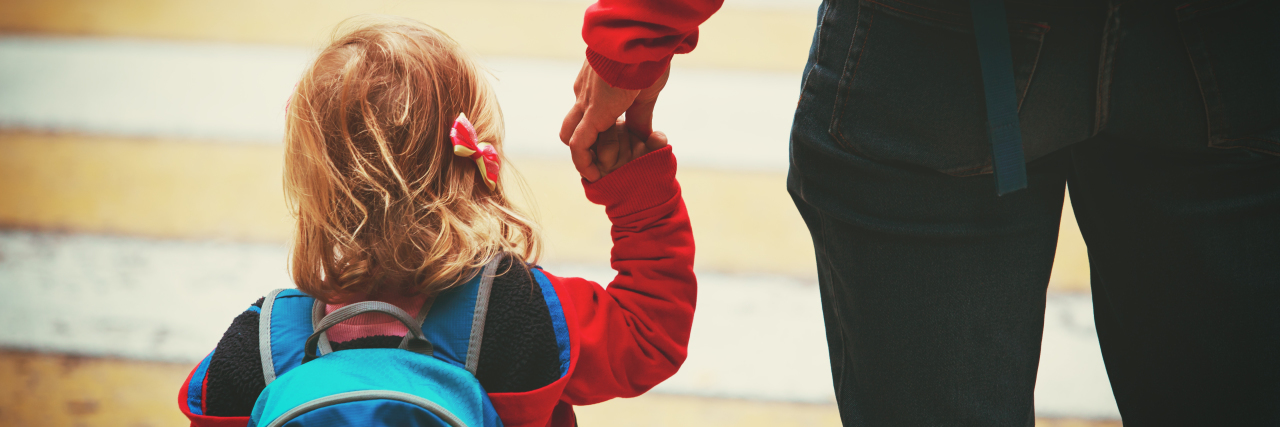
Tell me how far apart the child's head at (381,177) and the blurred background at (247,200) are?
29 centimetres

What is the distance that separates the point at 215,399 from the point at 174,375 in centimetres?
91

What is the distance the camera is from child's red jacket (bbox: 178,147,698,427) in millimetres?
861

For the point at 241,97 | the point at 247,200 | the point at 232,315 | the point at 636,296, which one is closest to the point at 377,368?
the point at 636,296

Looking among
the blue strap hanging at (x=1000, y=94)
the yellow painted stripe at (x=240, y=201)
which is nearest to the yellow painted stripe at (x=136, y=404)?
the yellow painted stripe at (x=240, y=201)

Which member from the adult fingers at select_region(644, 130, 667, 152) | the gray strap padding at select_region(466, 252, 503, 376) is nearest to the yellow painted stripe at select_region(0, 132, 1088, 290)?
the adult fingers at select_region(644, 130, 667, 152)

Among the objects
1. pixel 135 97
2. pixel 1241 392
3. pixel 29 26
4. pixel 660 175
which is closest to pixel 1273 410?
pixel 1241 392

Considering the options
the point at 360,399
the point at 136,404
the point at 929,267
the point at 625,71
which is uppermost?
the point at 625,71

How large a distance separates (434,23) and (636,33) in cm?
186

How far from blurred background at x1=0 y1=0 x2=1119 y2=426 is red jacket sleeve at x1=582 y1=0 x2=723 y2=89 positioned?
0.48 m

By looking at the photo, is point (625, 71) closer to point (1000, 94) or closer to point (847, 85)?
point (847, 85)

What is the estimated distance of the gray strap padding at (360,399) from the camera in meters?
0.69

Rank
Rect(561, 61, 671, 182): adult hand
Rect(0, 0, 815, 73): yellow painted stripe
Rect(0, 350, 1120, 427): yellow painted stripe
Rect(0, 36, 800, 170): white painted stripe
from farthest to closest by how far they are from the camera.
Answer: Rect(0, 0, 815, 73): yellow painted stripe
Rect(0, 36, 800, 170): white painted stripe
Rect(0, 350, 1120, 427): yellow painted stripe
Rect(561, 61, 671, 182): adult hand

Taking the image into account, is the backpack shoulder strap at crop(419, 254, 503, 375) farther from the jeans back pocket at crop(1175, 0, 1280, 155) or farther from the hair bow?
the jeans back pocket at crop(1175, 0, 1280, 155)

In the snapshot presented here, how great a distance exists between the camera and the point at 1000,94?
2.17ft
